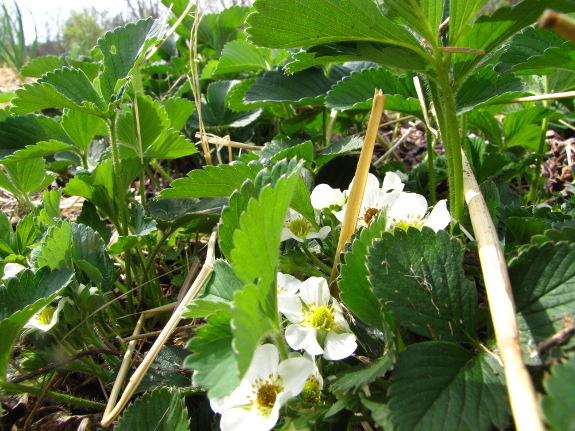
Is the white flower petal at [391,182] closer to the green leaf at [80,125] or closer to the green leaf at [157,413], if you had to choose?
the green leaf at [157,413]

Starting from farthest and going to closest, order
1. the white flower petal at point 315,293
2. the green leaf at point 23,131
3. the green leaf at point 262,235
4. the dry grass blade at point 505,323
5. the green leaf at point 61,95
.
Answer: the green leaf at point 23,131
the green leaf at point 61,95
the white flower petal at point 315,293
the green leaf at point 262,235
the dry grass blade at point 505,323

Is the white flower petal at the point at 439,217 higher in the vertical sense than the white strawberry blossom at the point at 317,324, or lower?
higher

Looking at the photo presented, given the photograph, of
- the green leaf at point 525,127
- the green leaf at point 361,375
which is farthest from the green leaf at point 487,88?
the green leaf at point 361,375

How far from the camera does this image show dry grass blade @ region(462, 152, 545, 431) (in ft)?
1.74

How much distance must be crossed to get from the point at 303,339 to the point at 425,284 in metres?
0.21

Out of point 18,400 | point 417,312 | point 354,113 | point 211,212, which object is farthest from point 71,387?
point 354,113

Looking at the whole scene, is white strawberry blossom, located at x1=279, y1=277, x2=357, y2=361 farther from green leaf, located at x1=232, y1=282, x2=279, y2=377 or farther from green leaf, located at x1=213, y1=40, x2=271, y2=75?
green leaf, located at x1=213, y1=40, x2=271, y2=75

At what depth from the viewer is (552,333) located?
64cm

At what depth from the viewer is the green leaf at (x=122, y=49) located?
117 centimetres

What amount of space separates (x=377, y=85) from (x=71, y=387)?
3.31 feet

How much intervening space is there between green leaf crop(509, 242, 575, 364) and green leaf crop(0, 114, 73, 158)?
1.32 metres

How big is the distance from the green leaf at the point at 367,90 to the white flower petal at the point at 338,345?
604mm

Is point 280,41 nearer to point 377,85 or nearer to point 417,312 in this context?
point 377,85

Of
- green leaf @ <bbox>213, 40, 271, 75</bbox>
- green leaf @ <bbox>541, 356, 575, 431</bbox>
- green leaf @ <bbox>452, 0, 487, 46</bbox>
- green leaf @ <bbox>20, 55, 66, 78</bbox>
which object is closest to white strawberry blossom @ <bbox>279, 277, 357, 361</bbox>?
green leaf @ <bbox>541, 356, 575, 431</bbox>
